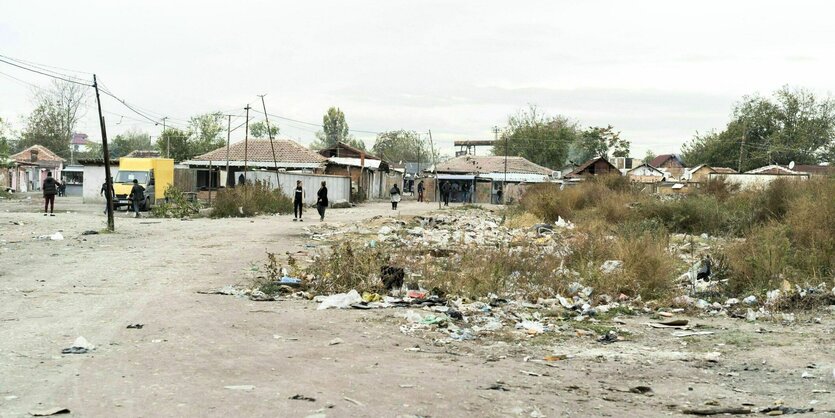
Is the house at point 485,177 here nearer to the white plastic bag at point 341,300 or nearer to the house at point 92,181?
the house at point 92,181

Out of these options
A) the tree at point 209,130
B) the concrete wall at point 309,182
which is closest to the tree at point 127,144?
the tree at point 209,130

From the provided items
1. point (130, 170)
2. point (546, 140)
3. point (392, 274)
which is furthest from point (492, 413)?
point (546, 140)

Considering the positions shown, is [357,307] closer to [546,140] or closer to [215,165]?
[215,165]

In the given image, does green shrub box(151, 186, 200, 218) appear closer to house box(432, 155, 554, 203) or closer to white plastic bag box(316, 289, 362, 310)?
white plastic bag box(316, 289, 362, 310)

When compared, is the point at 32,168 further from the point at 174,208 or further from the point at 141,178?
the point at 174,208

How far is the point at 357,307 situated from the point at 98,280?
4353 mm

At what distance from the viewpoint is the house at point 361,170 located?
2231 inches

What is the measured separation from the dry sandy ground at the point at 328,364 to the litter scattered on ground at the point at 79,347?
0.07 meters

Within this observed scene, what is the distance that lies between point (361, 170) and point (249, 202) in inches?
1039

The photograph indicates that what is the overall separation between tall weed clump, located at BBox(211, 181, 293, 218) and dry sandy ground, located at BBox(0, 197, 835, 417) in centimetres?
1822

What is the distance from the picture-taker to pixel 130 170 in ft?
111

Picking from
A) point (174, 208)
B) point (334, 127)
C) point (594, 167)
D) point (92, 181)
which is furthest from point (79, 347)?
point (334, 127)

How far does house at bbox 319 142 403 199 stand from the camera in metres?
56.7

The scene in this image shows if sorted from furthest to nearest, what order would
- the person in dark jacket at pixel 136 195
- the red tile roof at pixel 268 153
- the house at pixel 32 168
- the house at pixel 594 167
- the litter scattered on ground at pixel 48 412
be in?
the house at pixel 32 168
the house at pixel 594 167
the red tile roof at pixel 268 153
the person in dark jacket at pixel 136 195
the litter scattered on ground at pixel 48 412
